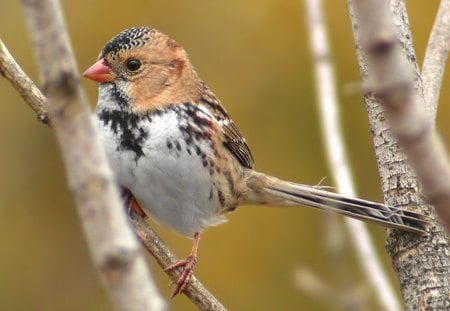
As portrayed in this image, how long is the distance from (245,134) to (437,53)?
10.4ft

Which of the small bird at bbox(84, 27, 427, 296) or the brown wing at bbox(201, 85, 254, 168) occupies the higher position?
the brown wing at bbox(201, 85, 254, 168)

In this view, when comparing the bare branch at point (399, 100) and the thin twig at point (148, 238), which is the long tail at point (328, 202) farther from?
the bare branch at point (399, 100)

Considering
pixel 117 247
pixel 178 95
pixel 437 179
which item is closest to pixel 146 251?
pixel 178 95

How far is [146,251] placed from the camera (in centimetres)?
245

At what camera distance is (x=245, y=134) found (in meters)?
5.66

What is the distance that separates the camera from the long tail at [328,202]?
2.23m

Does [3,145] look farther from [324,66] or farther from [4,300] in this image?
[324,66]

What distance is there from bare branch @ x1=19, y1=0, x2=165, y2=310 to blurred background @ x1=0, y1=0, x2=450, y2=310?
4.58 m

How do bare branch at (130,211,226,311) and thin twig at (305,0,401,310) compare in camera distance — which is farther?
thin twig at (305,0,401,310)

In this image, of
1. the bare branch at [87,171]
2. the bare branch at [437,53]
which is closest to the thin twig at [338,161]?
the bare branch at [437,53]

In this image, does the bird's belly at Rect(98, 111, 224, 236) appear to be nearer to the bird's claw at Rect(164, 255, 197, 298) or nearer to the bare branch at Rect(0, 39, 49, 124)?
the bird's claw at Rect(164, 255, 197, 298)

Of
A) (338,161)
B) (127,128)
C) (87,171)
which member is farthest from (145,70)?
(87,171)

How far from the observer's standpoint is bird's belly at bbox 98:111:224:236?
2.78m

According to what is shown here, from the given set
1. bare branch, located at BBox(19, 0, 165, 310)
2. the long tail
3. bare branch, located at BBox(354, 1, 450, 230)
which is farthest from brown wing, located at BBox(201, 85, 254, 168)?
bare branch, located at BBox(354, 1, 450, 230)
